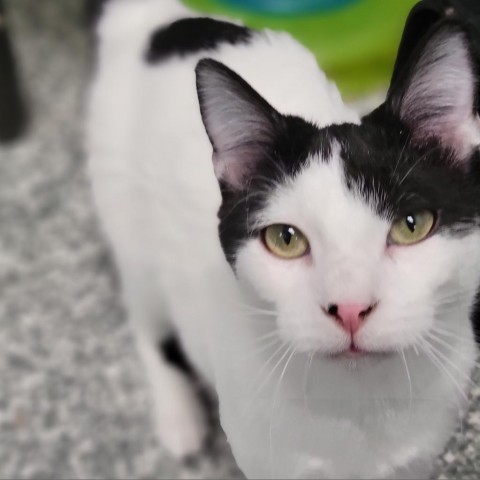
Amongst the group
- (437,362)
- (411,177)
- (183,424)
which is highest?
(411,177)

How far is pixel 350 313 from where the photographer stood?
39 centimetres

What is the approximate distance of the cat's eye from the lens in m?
0.42

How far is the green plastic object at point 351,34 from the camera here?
0.44m

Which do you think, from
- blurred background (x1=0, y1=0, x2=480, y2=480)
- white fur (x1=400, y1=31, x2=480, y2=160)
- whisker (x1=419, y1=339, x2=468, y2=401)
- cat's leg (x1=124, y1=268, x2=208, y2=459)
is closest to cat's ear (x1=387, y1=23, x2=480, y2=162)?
white fur (x1=400, y1=31, x2=480, y2=160)

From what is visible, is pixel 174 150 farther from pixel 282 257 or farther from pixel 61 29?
pixel 61 29

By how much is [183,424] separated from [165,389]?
0.05 meters

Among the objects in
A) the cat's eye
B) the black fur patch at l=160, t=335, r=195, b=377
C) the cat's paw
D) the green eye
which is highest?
the green eye

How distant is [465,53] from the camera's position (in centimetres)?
38

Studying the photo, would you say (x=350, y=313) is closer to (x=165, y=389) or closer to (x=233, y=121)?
(x=233, y=121)

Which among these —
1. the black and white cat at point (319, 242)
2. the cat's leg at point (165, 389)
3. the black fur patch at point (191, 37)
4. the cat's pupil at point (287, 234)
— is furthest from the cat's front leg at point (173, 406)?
the cat's pupil at point (287, 234)

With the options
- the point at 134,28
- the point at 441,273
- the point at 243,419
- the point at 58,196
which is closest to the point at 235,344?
the point at 243,419

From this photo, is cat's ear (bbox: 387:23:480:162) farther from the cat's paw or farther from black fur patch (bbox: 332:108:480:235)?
the cat's paw

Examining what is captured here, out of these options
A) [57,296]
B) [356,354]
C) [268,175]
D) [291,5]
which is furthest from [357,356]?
[57,296]

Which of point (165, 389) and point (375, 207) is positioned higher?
point (375, 207)
